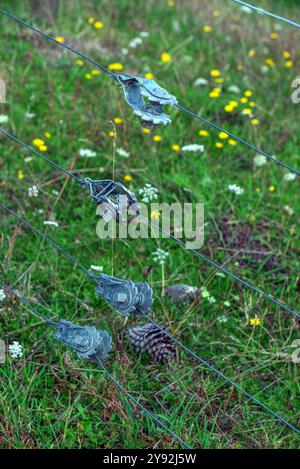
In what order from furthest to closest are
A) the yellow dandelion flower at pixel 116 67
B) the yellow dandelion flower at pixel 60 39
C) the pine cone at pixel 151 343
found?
the yellow dandelion flower at pixel 60 39 → the yellow dandelion flower at pixel 116 67 → the pine cone at pixel 151 343

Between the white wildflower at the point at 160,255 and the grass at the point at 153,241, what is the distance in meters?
0.03

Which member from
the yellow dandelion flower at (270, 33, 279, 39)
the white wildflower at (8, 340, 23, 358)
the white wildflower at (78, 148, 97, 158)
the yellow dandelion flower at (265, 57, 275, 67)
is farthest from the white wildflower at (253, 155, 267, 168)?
the white wildflower at (8, 340, 23, 358)

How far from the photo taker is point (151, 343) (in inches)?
98.0

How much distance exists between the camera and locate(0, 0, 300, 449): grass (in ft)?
7.51

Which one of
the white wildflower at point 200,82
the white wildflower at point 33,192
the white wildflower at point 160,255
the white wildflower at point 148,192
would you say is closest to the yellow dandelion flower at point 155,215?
the white wildflower at point 148,192

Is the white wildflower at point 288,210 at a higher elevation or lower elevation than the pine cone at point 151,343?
higher

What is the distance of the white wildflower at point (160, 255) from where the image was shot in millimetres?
2811

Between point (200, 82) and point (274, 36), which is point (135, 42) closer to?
point (200, 82)

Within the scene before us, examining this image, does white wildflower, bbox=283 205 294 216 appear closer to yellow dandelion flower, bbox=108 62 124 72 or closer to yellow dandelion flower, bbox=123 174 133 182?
yellow dandelion flower, bbox=123 174 133 182

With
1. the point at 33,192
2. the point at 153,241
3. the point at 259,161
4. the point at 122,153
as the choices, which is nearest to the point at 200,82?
the point at 259,161

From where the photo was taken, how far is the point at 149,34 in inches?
181

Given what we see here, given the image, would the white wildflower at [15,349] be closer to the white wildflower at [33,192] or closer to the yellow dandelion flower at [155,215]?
the white wildflower at [33,192]

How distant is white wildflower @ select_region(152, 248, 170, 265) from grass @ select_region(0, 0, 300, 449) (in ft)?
0.10
